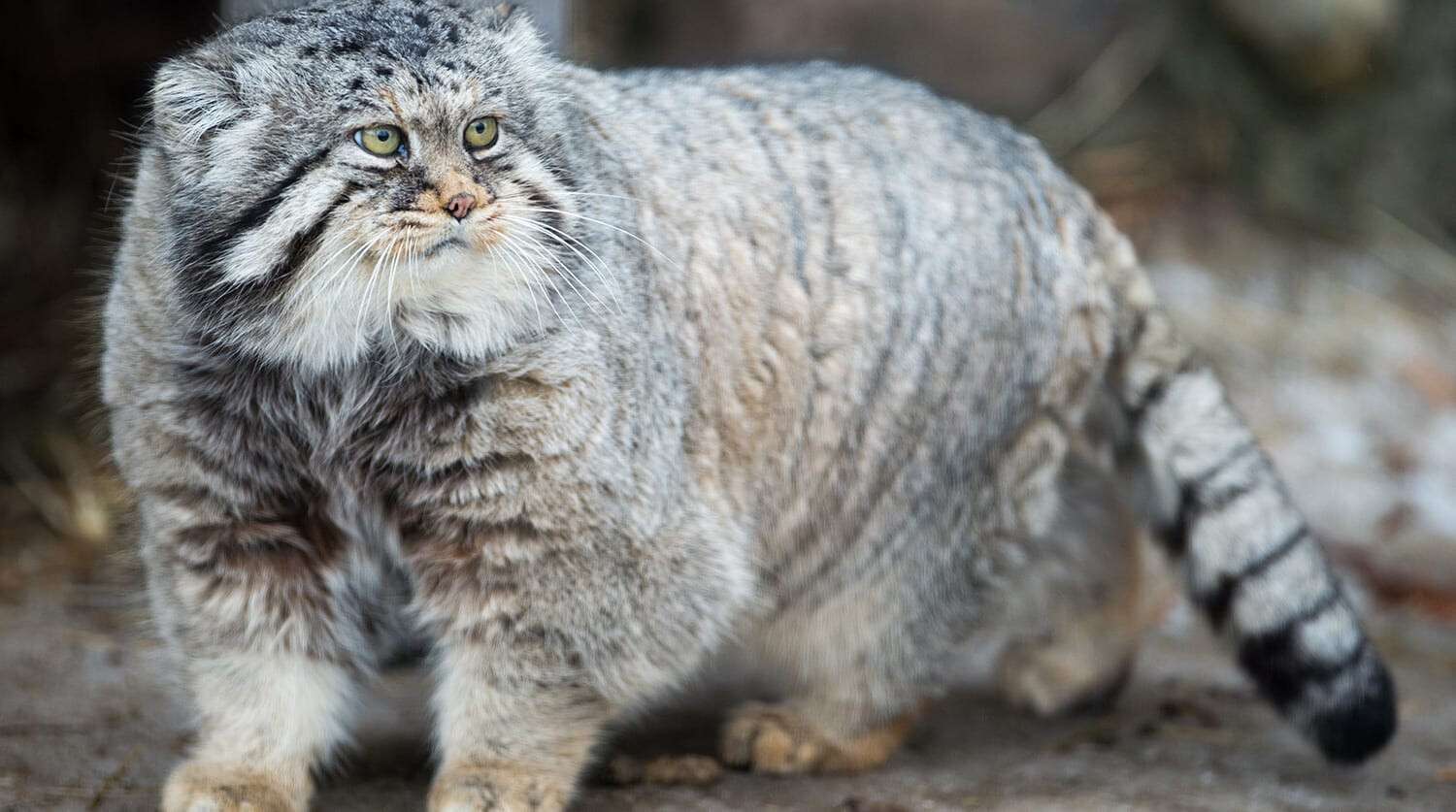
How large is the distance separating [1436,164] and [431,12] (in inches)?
215

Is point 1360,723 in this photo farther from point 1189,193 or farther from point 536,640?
point 1189,193

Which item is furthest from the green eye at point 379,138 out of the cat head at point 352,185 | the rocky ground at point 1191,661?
the rocky ground at point 1191,661

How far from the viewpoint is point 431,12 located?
2.85 meters

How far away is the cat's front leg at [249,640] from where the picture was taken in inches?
118

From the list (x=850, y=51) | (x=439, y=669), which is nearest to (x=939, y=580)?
(x=439, y=669)

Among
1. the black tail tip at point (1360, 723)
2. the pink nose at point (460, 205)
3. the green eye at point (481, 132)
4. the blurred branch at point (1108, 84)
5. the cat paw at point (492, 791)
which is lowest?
the black tail tip at point (1360, 723)

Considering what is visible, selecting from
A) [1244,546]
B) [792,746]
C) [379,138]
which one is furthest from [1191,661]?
[379,138]

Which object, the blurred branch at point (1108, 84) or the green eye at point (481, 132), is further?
the blurred branch at point (1108, 84)

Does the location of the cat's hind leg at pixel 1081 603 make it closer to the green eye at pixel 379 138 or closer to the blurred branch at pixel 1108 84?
the green eye at pixel 379 138

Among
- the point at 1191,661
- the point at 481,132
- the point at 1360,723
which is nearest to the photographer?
the point at 481,132

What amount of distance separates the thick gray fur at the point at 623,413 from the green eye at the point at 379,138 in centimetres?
3

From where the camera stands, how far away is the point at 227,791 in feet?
9.86

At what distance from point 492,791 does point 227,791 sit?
512mm

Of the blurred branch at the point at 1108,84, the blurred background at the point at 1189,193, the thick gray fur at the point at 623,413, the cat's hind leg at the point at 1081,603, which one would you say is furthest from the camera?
the blurred branch at the point at 1108,84
